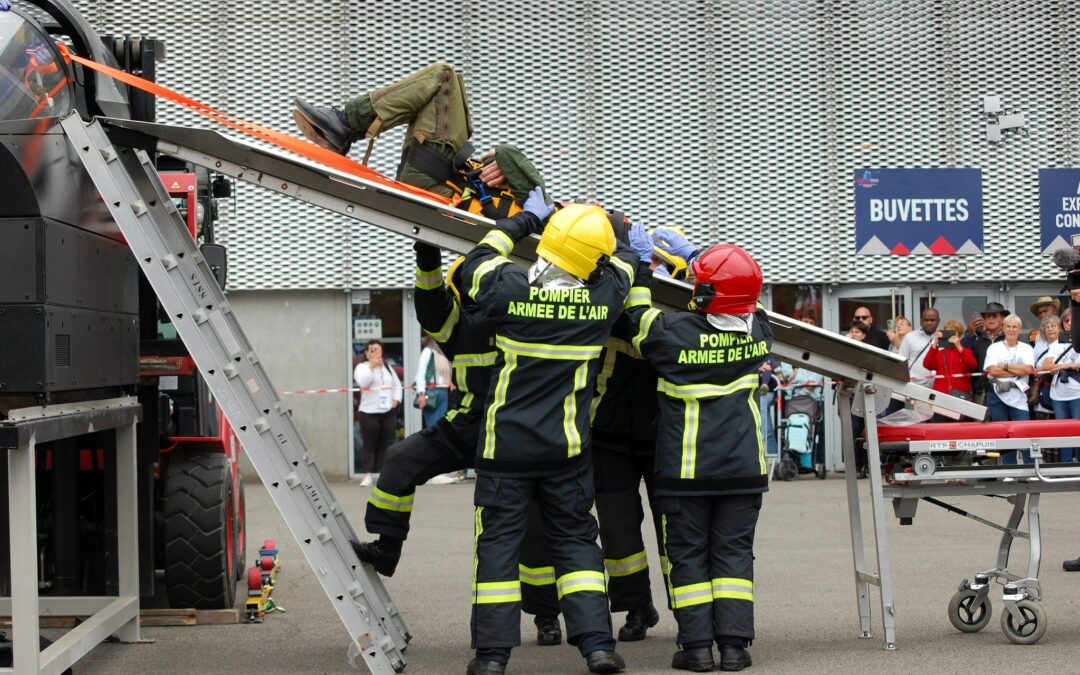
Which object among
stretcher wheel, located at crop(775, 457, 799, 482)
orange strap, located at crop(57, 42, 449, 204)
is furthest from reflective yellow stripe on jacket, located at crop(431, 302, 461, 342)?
stretcher wheel, located at crop(775, 457, 799, 482)

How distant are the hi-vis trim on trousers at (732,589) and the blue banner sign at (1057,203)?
13096 millimetres

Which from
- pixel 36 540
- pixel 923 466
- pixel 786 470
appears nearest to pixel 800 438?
pixel 786 470

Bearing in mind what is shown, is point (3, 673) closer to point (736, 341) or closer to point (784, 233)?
point (736, 341)

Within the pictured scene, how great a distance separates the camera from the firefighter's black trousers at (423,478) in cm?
670

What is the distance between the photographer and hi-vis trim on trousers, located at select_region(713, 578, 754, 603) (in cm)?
636

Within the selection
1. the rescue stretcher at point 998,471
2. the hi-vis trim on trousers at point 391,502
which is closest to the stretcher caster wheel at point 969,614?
the rescue stretcher at point 998,471

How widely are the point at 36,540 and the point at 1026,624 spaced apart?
478 cm

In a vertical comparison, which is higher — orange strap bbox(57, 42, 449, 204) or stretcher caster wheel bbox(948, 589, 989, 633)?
orange strap bbox(57, 42, 449, 204)

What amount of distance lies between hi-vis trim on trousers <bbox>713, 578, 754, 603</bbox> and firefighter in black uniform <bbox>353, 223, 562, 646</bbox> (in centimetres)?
95

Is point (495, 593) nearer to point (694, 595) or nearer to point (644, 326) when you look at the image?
point (694, 595)

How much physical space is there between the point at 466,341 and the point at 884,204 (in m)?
12.2

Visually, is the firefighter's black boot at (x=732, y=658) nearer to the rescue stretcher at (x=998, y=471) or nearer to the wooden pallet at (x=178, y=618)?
the rescue stretcher at (x=998, y=471)

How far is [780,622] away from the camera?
771cm

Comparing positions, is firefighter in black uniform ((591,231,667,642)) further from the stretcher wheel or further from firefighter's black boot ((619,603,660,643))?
the stretcher wheel
